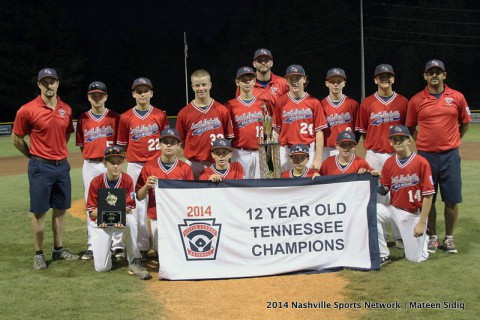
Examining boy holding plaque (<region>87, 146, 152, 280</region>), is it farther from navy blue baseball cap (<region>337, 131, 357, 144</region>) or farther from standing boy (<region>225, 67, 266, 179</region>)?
navy blue baseball cap (<region>337, 131, 357, 144</region>)

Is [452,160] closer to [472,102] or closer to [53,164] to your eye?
[53,164]

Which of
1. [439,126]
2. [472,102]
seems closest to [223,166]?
[439,126]

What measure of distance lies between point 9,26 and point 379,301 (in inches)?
1812

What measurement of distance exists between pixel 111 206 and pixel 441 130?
3.85 m

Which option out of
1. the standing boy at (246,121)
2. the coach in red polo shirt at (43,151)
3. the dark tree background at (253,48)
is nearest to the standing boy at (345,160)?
the standing boy at (246,121)

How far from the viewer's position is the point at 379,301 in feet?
16.8

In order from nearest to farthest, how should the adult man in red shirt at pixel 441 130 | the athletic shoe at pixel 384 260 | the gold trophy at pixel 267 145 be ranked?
the athletic shoe at pixel 384 260 < the adult man in red shirt at pixel 441 130 < the gold trophy at pixel 267 145

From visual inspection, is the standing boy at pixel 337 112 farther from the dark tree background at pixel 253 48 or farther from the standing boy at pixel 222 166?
the dark tree background at pixel 253 48

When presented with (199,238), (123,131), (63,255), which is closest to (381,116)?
(199,238)

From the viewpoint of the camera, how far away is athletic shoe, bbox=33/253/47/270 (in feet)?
21.3

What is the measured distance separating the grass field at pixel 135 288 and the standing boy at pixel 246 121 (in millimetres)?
1893

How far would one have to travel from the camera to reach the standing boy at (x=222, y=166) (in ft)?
20.5

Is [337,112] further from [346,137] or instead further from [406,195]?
[406,195]

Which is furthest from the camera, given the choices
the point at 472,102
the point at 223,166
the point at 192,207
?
the point at 472,102
